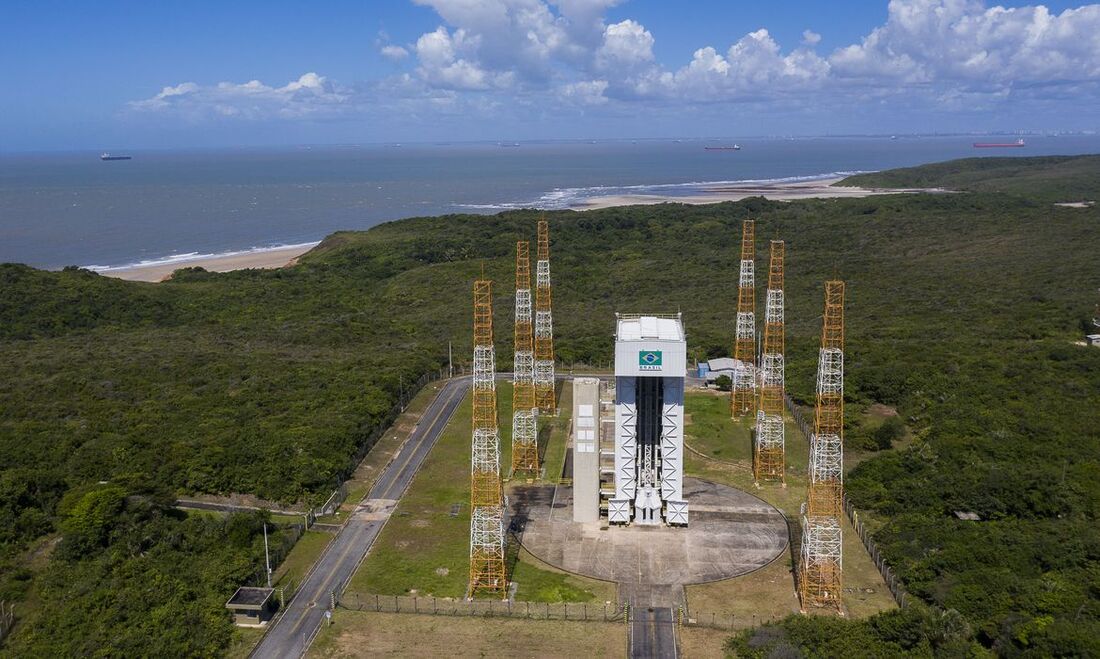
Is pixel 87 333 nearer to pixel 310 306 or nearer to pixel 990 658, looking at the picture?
pixel 310 306

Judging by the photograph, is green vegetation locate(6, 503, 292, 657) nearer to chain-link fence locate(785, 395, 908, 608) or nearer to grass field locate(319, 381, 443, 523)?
grass field locate(319, 381, 443, 523)

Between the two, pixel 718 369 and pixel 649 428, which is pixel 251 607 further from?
pixel 718 369

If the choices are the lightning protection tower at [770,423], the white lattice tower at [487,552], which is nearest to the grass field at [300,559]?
the white lattice tower at [487,552]

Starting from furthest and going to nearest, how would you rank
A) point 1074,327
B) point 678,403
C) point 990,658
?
point 1074,327
point 678,403
point 990,658

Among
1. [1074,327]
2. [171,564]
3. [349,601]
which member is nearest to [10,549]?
[171,564]

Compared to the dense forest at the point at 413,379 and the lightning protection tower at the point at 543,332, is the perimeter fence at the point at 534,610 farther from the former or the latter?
the lightning protection tower at the point at 543,332
